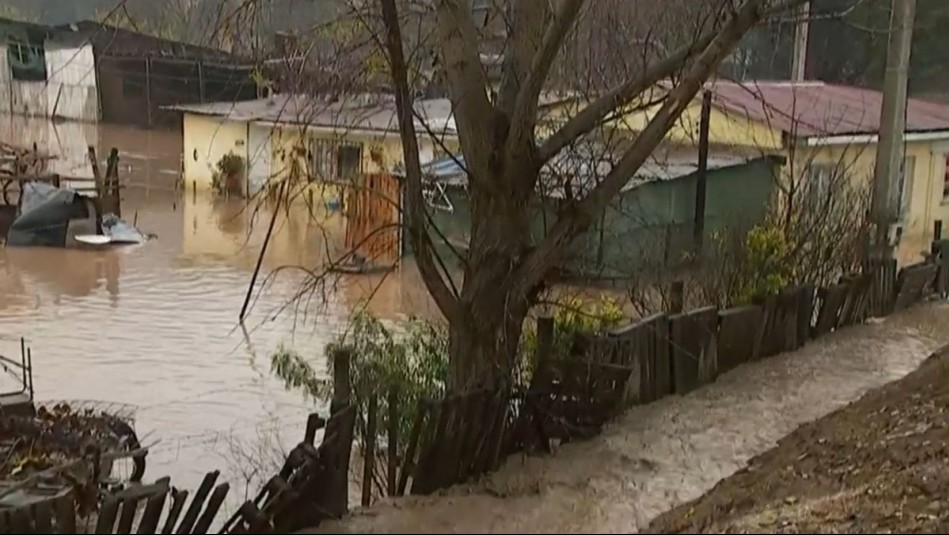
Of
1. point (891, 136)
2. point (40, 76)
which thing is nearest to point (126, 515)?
point (891, 136)

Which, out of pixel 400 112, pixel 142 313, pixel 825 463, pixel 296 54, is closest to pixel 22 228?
pixel 142 313

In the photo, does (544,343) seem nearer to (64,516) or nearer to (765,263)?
(64,516)

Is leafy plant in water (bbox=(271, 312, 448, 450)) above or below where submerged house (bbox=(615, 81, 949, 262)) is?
below

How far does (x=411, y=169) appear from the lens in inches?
287

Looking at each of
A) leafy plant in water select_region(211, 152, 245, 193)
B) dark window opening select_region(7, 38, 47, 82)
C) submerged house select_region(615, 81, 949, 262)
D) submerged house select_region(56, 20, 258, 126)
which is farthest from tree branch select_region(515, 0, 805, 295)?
dark window opening select_region(7, 38, 47, 82)

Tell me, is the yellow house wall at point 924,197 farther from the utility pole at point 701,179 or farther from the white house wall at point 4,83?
the white house wall at point 4,83

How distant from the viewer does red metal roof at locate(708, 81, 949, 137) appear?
20.8 meters

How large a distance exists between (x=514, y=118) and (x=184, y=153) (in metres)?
30.3

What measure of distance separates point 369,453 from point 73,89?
1772 inches

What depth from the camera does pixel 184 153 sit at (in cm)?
3609

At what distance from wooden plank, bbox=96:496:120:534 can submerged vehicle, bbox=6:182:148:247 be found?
2137cm

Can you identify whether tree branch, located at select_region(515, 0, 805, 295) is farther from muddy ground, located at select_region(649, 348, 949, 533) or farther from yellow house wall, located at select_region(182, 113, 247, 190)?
yellow house wall, located at select_region(182, 113, 247, 190)

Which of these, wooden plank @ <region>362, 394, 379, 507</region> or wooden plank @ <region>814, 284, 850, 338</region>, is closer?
wooden plank @ <region>362, 394, 379, 507</region>

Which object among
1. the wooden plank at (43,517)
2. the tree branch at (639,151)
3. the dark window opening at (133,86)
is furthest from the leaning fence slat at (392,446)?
the dark window opening at (133,86)
